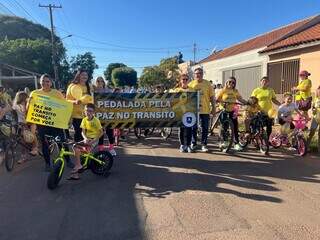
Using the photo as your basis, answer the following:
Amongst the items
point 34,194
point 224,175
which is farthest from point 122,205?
point 224,175

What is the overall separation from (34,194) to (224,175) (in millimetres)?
3357

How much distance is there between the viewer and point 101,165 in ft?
25.0

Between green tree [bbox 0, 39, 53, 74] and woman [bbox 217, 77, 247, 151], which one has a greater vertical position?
green tree [bbox 0, 39, 53, 74]

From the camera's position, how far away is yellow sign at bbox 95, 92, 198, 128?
1015 cm

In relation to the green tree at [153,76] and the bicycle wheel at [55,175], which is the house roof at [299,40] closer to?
the bicycle wheel at [55,175]

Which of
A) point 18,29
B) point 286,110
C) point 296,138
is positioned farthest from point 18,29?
point 296,138

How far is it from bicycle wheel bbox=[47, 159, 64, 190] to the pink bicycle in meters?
5.61

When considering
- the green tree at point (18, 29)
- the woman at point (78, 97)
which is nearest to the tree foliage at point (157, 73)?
the green tree at point (18, 29)

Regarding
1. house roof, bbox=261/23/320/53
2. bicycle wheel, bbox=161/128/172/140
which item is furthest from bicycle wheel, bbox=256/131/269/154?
house roof, bbox=261/23/320/53

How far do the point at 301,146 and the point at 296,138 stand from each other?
0.29m

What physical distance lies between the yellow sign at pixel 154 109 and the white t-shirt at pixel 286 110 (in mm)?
2039

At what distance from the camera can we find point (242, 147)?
1054cm

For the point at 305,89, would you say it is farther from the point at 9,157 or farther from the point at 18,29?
the point at 18,29

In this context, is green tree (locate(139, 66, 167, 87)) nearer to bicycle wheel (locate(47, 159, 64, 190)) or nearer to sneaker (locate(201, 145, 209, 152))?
sneaker (locate(201, 145, 209, 152))
